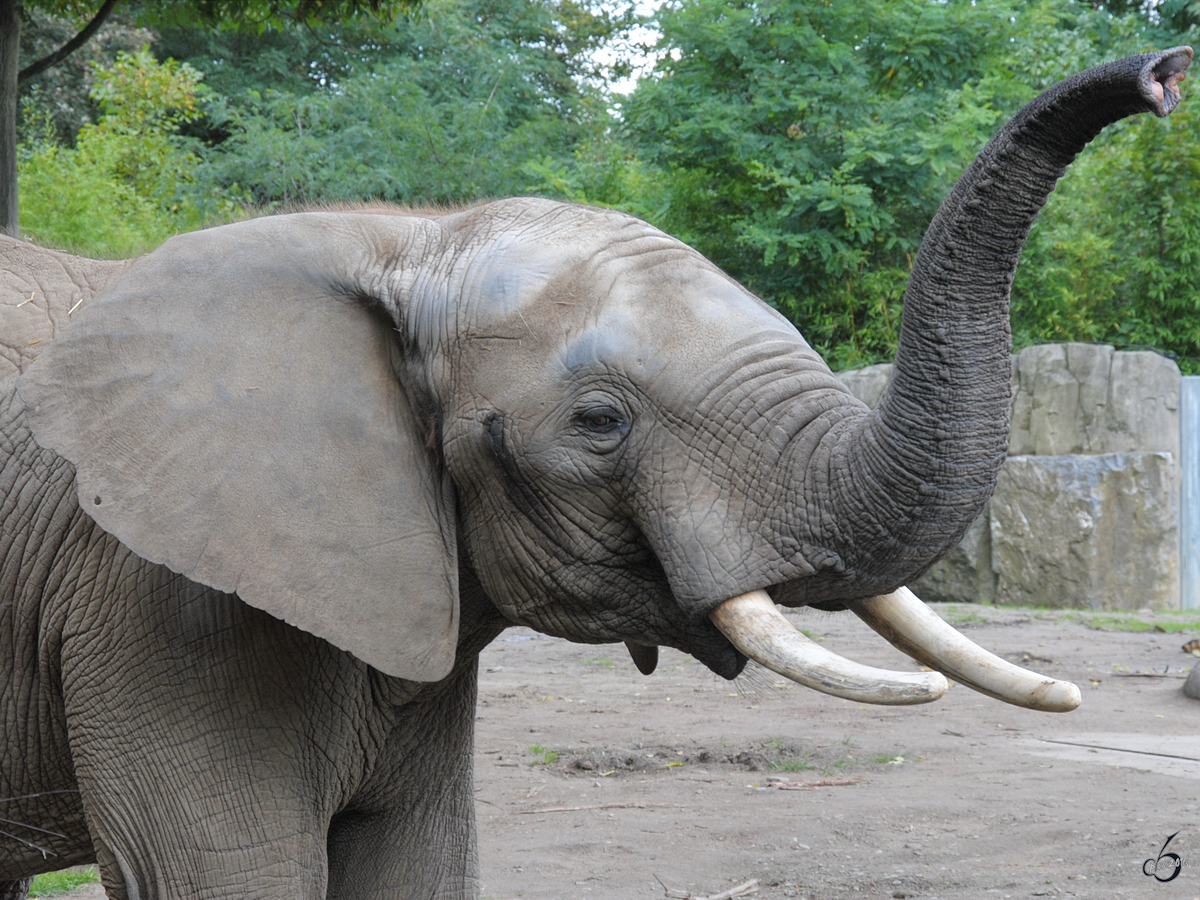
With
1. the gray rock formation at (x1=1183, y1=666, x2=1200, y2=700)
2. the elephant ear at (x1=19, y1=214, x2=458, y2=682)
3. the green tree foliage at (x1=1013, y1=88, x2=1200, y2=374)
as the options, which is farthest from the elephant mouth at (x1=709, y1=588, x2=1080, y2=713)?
the green tree foliage at (x1=1013, y1=88, x2=1200, y2=374)

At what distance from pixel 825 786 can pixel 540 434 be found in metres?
4.34

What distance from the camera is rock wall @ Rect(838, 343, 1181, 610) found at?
43.8 feet

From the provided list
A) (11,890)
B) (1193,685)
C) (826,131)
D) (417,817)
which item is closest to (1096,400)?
(826,131)

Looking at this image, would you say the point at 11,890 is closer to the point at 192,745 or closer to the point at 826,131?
the point at 192,745

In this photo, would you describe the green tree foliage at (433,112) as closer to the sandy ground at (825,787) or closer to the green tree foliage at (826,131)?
the green tree foliage at (826,131)

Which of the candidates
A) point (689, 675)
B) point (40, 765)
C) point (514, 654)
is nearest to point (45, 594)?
point (40, 765)

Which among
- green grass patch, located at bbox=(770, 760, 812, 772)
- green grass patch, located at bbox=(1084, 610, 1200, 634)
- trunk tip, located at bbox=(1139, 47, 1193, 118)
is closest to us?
trunk tip, located at bbox=(1139, 47, 1193, 118)

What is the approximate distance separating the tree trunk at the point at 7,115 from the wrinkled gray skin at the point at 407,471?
611 cm

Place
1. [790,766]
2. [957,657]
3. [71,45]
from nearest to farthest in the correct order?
[957,657], [790,766], [71,45]

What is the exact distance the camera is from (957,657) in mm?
2613

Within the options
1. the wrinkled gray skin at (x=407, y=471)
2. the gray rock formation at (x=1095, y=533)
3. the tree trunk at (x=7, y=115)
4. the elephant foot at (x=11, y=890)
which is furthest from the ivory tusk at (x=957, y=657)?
the gray rock formation at (x=1095, y=533)

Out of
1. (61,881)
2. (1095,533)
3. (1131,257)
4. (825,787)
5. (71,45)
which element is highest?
(1131,257)

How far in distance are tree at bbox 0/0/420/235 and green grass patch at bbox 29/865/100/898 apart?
4.20 metres

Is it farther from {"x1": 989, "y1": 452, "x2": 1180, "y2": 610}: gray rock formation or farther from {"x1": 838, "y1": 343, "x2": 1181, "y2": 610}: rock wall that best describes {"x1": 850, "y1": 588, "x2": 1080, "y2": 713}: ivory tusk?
{"x1": 989, "y1": 452, "x2": 1180, "y2": 610}: gray rock formation
